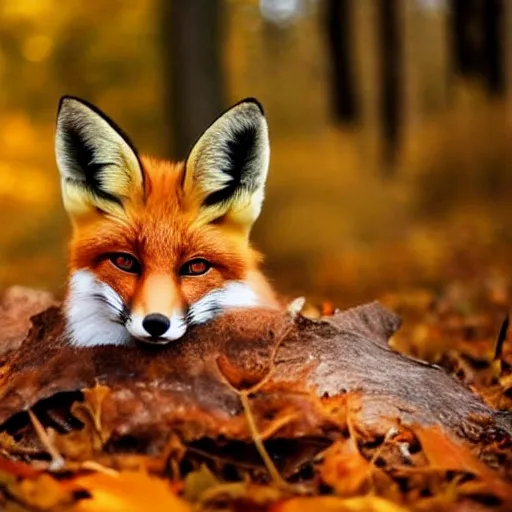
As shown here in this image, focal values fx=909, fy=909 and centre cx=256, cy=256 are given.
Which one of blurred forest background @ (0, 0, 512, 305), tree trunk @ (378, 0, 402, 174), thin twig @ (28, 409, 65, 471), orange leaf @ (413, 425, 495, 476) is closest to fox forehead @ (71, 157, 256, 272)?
thin twig @ (28, 409, 65, 471)

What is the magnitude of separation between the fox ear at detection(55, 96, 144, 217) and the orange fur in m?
0.04

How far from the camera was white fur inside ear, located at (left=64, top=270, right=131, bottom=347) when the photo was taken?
110 inches

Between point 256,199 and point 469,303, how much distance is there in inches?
174

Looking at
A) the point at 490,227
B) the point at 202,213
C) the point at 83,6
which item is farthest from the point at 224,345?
the point at 490,227

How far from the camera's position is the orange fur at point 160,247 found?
8.73 feet

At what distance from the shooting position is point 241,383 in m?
2.66

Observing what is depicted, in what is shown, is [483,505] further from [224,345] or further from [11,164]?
[11,164]


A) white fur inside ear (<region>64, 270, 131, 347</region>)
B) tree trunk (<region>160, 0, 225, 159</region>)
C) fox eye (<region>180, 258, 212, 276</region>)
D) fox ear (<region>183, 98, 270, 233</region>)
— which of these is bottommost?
white fur inside ear (<region>64, 270, 131, 347</region>)

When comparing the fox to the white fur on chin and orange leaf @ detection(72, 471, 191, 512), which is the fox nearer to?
the white fur on chin

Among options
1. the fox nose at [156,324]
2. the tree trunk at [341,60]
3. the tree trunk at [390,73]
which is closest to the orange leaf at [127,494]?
the fox nose at [156,324]

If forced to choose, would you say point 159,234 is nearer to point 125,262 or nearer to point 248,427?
point 125,262

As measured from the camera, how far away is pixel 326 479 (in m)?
2.44

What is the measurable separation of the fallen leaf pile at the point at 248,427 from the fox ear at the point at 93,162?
0.46 meters

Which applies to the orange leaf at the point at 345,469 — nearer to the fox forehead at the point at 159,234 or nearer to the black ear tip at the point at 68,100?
the fox forehead at the point at 159,234
